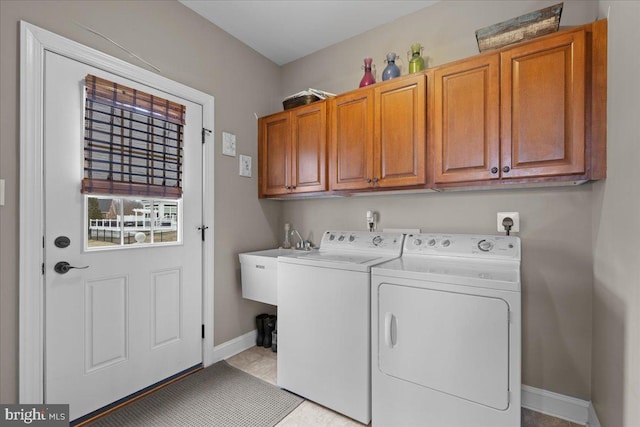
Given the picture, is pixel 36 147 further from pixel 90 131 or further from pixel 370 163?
pixel 370 163

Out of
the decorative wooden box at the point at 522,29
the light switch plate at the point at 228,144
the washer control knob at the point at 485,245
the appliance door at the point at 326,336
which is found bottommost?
the appliance door at the point at 326,336

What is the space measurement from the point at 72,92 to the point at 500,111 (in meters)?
2.48

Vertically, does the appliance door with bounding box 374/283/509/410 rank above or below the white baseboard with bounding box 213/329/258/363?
above

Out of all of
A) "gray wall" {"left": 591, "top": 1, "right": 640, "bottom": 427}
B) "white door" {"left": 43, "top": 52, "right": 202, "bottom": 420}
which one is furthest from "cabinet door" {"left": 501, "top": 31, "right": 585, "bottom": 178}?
"white door" {"left": 43, "top": 52, "right": 202, "bottom": 420}

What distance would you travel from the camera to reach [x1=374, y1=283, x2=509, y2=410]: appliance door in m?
1.29

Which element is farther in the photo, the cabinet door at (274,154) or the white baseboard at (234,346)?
the cabinet door at (274,154)

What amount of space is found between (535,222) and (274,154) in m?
2.11

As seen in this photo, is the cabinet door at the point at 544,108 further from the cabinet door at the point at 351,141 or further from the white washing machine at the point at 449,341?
the cabinet door at the point at 351,141

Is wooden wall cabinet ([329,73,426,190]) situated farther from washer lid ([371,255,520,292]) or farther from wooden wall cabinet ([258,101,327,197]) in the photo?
washer lid ([371,255,520,292])

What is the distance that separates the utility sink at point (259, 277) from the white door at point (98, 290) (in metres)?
0.45

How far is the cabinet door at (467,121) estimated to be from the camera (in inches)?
64.7

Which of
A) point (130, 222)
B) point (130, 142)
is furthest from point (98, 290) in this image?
point (130, 142)

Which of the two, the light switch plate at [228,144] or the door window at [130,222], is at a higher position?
the light switch plate at [228,144]

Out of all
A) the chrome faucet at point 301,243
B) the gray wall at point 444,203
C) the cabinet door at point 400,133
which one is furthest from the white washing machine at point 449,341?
the chrome faucet at point 301,243
